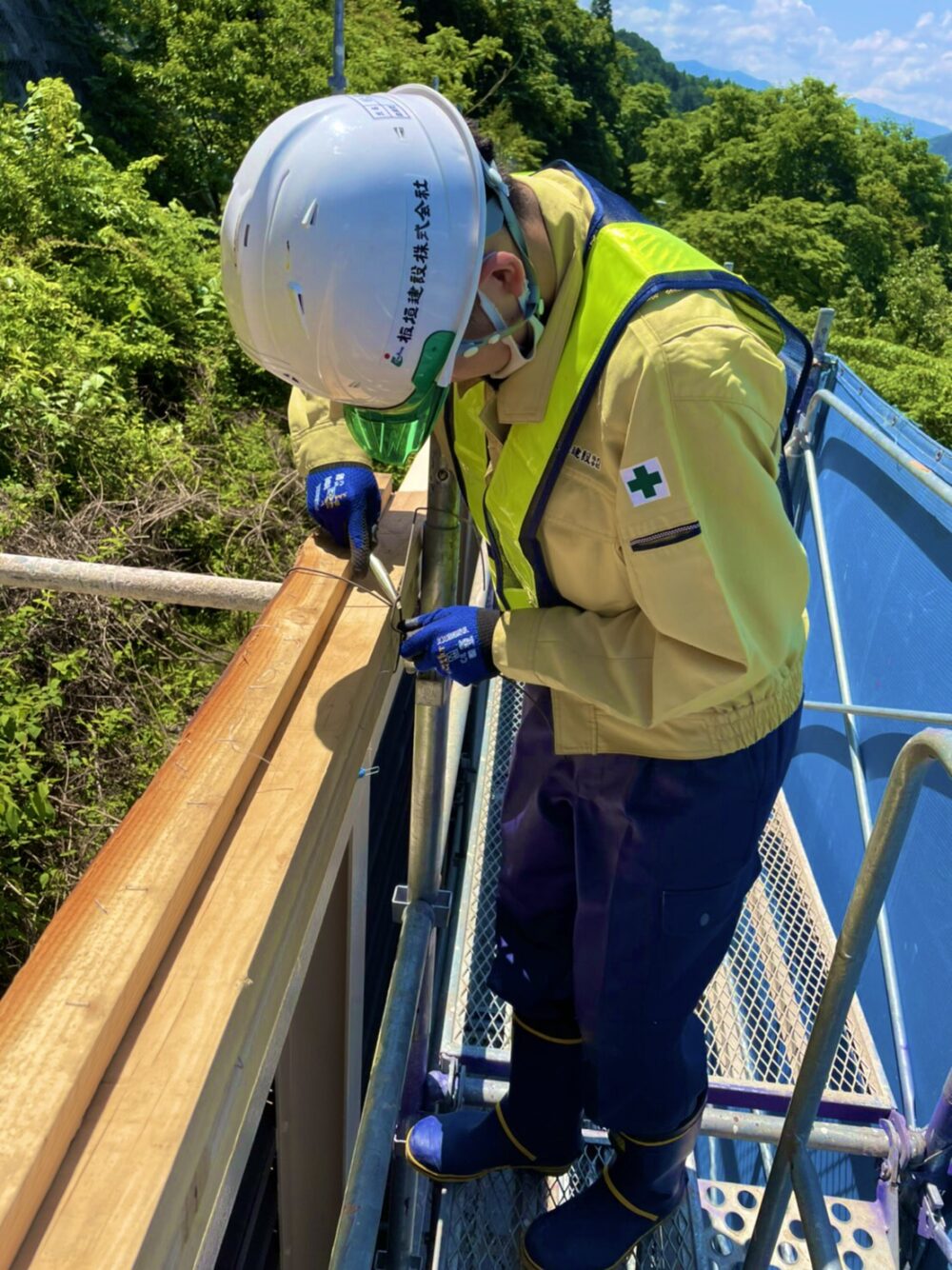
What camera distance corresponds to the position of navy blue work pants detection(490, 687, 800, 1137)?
1.75 meters

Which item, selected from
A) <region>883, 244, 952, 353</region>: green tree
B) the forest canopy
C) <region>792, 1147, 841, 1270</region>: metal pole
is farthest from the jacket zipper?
<region>883, 244, 952, 353</region>: green tree

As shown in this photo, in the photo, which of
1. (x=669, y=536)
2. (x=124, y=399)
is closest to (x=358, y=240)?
(x=669, y=536)

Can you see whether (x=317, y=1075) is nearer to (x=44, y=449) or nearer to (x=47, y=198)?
(x=44, y=449)

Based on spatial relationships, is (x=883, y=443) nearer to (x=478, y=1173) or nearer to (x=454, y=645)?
(x=454, y=645)

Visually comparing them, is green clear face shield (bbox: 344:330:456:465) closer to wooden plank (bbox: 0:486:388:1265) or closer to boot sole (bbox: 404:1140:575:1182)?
wooden plank (bbox: 0:486:388:1265)

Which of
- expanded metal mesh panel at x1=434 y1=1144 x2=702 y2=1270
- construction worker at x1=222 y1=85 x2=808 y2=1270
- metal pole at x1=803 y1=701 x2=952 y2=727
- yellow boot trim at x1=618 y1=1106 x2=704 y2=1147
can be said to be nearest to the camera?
construction worker at x1=222 y1=85 x2=808 y2=1270

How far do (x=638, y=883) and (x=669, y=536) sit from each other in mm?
673

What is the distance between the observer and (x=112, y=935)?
3.59 ft

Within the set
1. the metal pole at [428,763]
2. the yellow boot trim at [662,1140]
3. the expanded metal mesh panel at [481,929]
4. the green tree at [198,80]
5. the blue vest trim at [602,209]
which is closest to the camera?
the blue vest trim at [602,209]

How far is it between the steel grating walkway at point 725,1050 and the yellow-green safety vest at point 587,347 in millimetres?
1278

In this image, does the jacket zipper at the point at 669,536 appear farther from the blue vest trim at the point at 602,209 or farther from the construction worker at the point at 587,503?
the blue vest trim at the point at 602,209

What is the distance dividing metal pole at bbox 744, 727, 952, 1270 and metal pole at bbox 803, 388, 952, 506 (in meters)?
1.77

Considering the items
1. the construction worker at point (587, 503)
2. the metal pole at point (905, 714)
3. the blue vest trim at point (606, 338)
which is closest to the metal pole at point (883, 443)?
the metal pole at point (905, 714)

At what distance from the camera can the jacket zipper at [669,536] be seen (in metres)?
1.46
